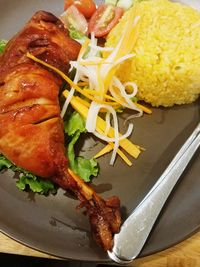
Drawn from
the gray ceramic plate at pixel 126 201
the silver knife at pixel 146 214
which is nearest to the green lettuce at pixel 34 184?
the gray ceramic plate at pixel 126 201

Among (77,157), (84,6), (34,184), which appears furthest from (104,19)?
(34,184)

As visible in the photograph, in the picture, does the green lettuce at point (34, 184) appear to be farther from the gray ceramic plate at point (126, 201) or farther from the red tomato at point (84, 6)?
the red tomato at point (84, 6)

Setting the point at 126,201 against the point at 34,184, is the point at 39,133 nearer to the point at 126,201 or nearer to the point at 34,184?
the point at 34,184

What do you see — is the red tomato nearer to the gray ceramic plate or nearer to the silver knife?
the gray ceramic plate

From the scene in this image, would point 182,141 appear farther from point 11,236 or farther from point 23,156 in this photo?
point 11,236

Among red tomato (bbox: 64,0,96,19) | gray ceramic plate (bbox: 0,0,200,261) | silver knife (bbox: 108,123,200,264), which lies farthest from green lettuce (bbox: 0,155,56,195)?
red tomato (bbox: 64,0,96,19)

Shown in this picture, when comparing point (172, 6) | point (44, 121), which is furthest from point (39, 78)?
point (172, 6)
